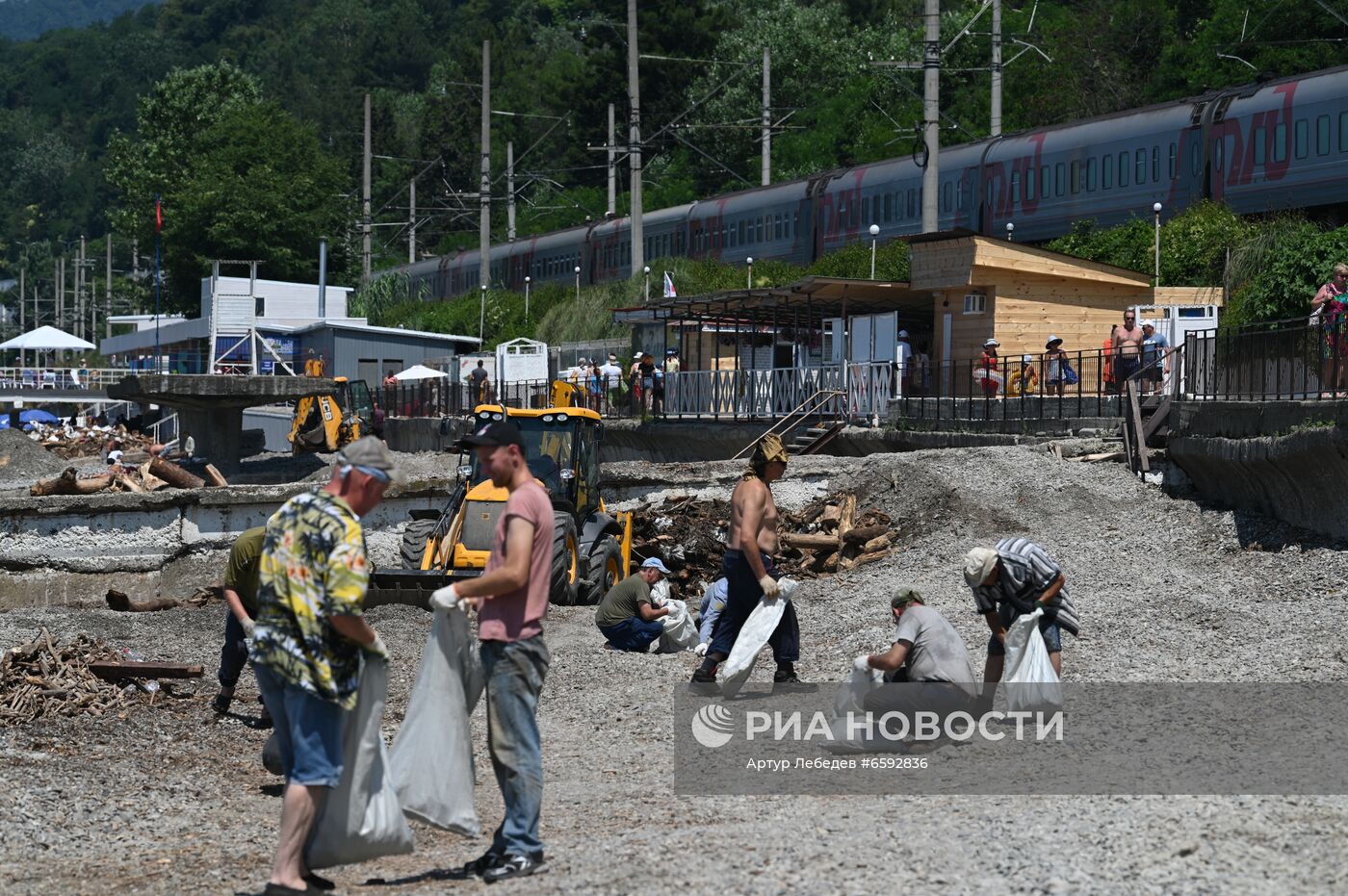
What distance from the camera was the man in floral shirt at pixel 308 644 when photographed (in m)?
6.79

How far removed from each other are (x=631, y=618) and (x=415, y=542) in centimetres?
433

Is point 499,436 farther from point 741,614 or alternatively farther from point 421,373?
point 421,373

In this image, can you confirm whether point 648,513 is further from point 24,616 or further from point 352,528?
point 352,528

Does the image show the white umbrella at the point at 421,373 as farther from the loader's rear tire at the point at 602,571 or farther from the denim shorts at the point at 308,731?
the denim shorts at the point at 308,731

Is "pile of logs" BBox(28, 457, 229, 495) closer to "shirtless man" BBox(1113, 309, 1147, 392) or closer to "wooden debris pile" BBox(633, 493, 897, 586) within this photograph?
"wooden debris pile" BBox(633, 493, 897, 586)

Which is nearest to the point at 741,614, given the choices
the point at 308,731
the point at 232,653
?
the point at 232,653

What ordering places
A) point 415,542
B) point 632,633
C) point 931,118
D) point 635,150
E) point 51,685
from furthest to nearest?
point 635,150 → point 931,118 → point 415,542 → point 632,633 → point 51,685

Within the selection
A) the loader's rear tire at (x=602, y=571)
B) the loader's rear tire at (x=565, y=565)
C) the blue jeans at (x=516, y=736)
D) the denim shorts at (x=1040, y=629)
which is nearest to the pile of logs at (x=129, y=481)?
the loader's rear tire at (x=602, y=571)

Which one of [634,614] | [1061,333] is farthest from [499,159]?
[634,614]

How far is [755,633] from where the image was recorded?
11.3 m

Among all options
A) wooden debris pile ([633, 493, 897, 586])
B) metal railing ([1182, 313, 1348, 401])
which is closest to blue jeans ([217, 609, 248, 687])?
wooden debris pile ([633, 493, 897, 586])

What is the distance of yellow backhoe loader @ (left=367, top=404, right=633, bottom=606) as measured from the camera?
679 inches

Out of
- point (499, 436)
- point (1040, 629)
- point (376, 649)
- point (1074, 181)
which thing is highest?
point (1074, 181)

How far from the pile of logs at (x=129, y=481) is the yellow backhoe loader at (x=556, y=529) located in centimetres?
971
